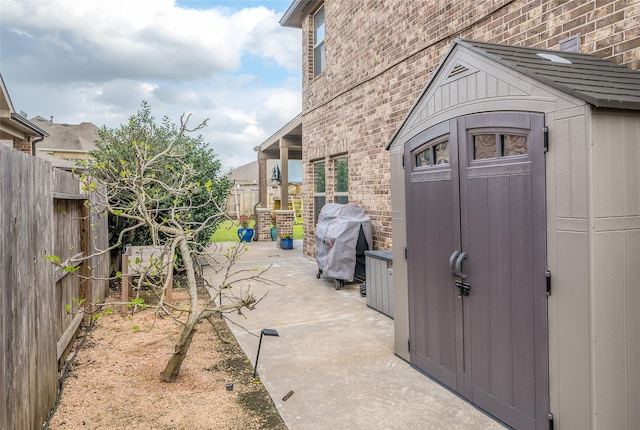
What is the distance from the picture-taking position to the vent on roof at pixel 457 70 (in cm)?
325

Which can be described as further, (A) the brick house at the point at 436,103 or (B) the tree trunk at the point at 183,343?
(B) the tree trunk at the point at 183,343

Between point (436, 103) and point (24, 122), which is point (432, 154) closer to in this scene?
point (436, 103)

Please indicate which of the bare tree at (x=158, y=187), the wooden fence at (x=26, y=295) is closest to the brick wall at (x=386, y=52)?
the bare tree at (x=158, y=187)

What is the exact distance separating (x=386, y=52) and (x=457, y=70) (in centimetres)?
427

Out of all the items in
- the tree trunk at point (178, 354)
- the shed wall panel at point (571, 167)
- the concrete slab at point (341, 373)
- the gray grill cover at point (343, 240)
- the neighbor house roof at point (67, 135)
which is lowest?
the concrete slab at point (341, 373)

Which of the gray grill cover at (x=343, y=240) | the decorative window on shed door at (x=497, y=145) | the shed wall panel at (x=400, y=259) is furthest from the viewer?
the gray grill cover at (x=343, y=240)

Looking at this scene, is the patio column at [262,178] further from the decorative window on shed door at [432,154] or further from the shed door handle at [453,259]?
the shed door handle at [453,259]

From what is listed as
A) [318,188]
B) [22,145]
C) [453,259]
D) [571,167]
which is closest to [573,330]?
[571,167]

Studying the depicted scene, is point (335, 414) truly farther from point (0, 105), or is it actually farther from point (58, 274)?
point (0, 105)

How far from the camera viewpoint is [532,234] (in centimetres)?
266

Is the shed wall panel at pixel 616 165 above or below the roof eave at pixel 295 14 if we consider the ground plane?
below

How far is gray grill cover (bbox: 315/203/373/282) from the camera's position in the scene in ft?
23.9

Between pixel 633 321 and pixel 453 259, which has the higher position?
pixel 453 259

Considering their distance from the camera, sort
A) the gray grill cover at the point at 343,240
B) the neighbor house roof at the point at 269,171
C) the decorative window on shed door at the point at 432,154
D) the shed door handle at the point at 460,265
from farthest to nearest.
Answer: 1. the neighbor house roof at the point at 269,171
2. the gray grill cover at the point at 343,240
3. the decorative window on shed door at the point at 432,154
4. the shed door handle at the point at 460,265
